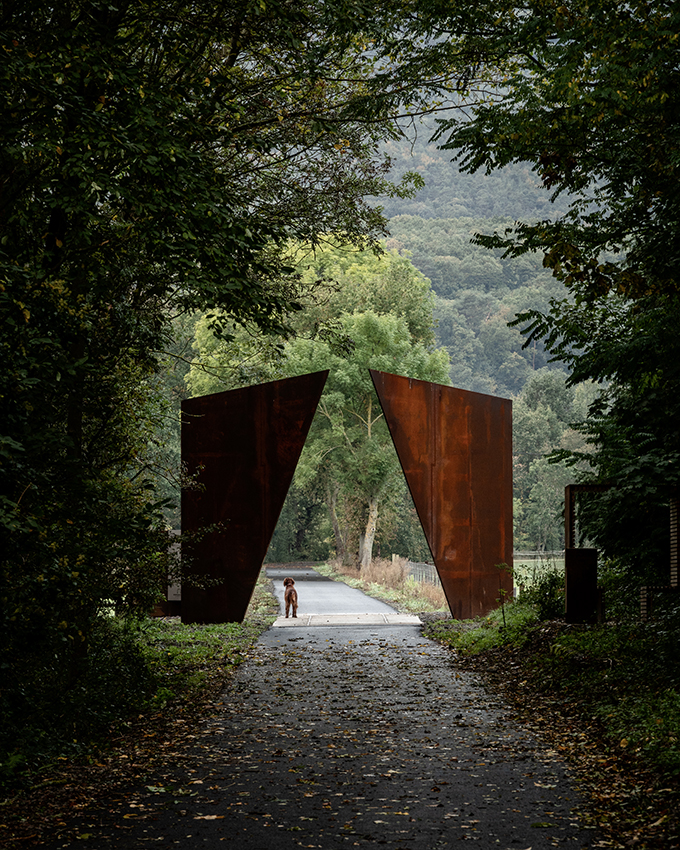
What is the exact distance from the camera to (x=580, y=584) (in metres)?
10.2

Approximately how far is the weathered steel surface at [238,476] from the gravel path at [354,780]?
5008 mm

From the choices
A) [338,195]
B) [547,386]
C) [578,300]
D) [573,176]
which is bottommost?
[578,300]

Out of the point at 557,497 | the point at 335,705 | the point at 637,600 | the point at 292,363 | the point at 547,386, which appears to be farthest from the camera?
the point at 547,386

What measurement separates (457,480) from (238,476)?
386 centimetres

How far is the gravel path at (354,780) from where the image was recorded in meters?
4.39

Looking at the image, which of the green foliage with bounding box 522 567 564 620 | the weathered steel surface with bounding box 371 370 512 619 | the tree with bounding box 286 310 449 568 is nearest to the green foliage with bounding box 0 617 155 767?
the green foliage with bounding box 522 567 564 620

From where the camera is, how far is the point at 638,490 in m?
8.73

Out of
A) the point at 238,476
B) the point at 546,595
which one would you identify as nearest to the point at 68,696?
the point at 546,595

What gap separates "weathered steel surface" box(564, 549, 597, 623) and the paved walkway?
6.48 ft

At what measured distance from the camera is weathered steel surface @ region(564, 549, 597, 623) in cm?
1012

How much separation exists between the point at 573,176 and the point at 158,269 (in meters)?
4.50

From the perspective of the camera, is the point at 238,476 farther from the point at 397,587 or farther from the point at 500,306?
the point at 500,306

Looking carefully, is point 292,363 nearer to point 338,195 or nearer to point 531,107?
point 338,195

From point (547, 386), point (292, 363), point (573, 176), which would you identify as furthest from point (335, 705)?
point (547, 386)
